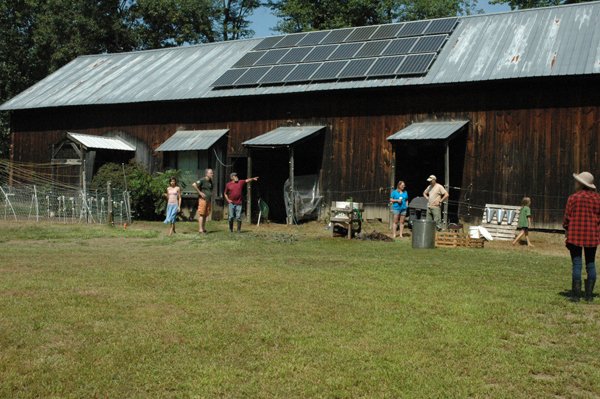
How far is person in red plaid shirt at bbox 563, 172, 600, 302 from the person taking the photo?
9.50 meters

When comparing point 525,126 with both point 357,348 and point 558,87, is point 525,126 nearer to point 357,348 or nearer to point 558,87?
point 558,87

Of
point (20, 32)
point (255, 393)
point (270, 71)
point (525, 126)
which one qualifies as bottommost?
point (255, 393)

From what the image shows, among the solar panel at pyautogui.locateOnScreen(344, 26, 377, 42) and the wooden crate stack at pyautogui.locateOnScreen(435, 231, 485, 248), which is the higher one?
the solar panel at pyautogui.locateOnScreen(344, 26, 377, 42)

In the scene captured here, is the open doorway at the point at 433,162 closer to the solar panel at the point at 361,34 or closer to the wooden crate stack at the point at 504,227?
the wooden crate stack at the point at 504,227

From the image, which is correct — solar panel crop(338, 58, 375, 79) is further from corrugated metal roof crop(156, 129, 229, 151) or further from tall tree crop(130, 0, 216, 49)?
tall tree crop(130, 0, 216, 49)

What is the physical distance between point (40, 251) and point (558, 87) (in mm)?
Answer: 14560

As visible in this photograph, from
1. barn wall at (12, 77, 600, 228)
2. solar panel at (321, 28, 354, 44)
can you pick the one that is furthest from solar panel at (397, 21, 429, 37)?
barn wall at (12, 77, 600, 228)

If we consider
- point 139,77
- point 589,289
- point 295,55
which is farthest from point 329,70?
point 589,289

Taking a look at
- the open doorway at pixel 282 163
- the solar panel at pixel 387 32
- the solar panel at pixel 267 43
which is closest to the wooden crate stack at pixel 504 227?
the open doorway at pixel 282 163

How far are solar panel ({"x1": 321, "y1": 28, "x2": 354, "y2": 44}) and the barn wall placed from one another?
3085mm

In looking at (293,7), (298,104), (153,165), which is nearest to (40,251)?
(298,104)

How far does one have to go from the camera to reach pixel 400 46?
2452 cm

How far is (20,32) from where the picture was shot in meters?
46.5

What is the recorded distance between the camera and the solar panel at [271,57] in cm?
2691
